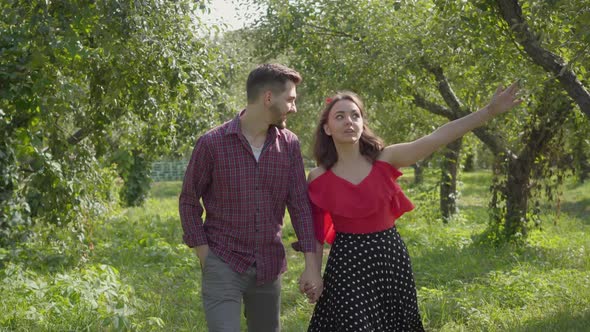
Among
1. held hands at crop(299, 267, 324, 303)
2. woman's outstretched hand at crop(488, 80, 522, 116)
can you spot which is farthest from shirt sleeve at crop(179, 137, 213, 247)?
woman's outstretched hand at crop(488, 80, 522, 116)

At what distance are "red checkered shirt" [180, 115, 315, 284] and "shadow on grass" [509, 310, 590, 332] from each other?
2776mm

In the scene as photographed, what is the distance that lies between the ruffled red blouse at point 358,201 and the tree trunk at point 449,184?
420 inches

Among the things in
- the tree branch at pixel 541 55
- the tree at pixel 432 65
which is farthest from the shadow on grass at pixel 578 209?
the tree branch at pixel 541 55

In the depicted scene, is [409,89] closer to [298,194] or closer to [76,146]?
[76,146]

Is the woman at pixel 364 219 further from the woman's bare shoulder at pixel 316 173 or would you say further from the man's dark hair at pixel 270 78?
the man's dark hair at pixel 270 78

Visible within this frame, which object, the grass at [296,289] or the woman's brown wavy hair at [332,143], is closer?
the woman's brown wavy hair at [332,143]

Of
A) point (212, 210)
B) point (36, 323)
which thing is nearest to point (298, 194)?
point (212, 210)

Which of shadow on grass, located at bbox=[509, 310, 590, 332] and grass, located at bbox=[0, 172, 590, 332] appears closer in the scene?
shadow on grass, located at bbox=[509, 310, 590, 332]

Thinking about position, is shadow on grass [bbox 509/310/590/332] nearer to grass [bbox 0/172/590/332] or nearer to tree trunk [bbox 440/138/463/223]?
grass [bbox 0/172/590/332]

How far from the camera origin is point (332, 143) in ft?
13.8

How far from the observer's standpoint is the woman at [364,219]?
392 cm

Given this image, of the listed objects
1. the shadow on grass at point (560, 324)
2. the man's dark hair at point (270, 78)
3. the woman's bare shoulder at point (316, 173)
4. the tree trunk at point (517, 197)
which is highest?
the man's dark hair at point (270, 78)

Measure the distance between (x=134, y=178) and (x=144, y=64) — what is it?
1306 cm

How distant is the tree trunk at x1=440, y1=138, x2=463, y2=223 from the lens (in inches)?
582
